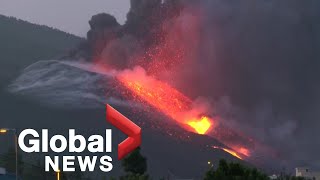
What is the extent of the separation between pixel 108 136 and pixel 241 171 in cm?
1768

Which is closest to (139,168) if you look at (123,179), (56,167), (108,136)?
(123,179)

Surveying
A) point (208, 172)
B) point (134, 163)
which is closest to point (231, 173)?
point (208, 172)

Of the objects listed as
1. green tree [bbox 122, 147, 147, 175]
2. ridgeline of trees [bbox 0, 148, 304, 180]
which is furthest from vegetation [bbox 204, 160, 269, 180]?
green tree [bbox 122, 147, 147, 175]

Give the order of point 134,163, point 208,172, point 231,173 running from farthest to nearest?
point 134,163
point 231,173
point 208,172

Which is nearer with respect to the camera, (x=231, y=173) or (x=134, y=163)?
(x=231, y=173)

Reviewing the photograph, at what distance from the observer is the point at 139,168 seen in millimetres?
100188

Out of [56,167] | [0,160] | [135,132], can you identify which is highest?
[0,160]

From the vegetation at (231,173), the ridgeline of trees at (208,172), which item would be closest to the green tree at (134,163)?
the ridgeline of trees at (208,172)

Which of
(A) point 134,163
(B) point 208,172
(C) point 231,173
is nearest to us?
(B) point 208,172

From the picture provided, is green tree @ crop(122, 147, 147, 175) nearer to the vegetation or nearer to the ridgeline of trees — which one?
the ridgeline of trees

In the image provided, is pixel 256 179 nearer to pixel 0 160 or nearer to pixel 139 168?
pixel 139 168

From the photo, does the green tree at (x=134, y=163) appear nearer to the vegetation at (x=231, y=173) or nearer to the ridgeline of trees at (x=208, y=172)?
the ridgeline of trees at (x=208, y=172)

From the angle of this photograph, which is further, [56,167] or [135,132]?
[135,132]

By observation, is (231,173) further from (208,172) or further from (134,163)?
(134,163)
